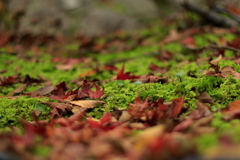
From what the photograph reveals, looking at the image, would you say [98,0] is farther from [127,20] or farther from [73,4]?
[127,20]

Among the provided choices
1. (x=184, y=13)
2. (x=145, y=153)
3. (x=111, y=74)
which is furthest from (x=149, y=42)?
(x=145, y=153)

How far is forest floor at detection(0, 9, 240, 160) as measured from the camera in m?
0.81

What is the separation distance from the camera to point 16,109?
4.99 feet

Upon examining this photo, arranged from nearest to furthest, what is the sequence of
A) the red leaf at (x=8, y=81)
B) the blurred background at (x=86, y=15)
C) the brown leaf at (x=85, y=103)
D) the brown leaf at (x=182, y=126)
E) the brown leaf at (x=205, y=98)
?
the brown leaf at (x=182, y=126) < the brown leaf at (x=205, y=98) < the brown leaf at (x=85, y=103) < the red leaf at (x=8, y=81) < the blurred background at (x=86, y=15)

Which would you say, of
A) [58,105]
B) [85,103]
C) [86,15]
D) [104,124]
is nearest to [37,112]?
[58,105]

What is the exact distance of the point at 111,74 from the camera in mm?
2436

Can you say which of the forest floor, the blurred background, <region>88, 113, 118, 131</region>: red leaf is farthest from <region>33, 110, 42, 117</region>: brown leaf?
the blurred background

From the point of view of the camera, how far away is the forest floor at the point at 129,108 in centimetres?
81

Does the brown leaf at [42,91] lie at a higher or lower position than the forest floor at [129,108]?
lower

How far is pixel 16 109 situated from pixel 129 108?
67 centimetres

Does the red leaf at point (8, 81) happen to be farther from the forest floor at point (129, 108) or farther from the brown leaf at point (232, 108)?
the brown leaf at point (232, 108)

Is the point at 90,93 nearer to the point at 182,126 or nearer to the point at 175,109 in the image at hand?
the point at 175,109

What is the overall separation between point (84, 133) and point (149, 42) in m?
2.95

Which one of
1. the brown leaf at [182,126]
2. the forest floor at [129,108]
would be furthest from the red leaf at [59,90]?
the brown leaf at [182,126]
